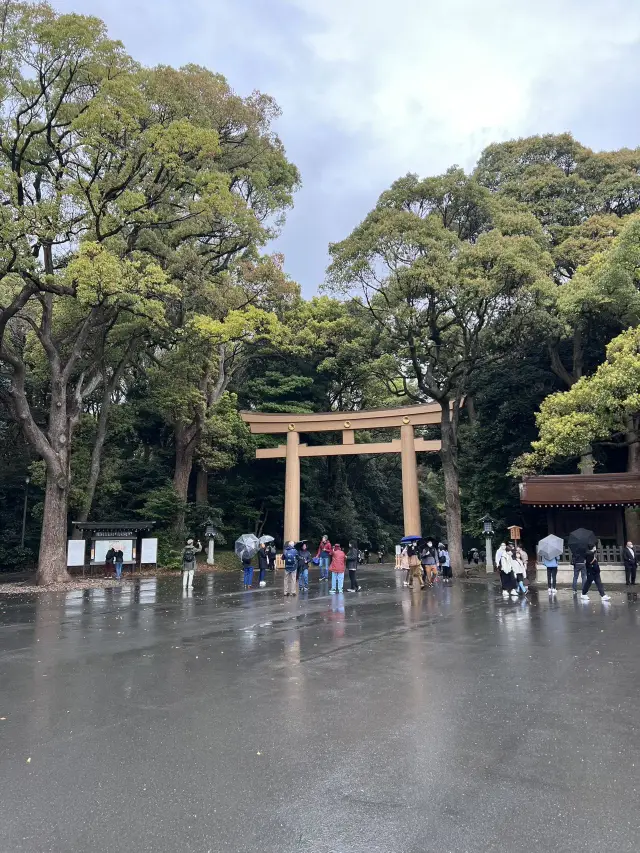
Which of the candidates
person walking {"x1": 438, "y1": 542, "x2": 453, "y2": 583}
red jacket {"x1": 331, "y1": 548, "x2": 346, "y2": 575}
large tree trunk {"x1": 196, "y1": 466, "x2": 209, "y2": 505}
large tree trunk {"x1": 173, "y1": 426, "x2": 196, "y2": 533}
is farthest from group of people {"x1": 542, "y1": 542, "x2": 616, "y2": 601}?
large tree trunk {"x1": 196, "y1": 466, "x2": 209, "y2": 505}

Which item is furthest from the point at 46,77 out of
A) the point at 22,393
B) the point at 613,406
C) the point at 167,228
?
the point at 613,406

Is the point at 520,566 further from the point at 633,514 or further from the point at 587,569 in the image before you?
the point at 633,514

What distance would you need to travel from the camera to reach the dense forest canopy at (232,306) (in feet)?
57.5

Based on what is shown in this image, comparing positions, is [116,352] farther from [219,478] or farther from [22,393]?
[219,478]

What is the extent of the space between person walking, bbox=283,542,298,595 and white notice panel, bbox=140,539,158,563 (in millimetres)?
9924

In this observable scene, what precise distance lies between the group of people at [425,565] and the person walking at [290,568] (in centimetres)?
336

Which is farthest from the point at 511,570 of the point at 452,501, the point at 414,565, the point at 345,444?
the point at 345,444

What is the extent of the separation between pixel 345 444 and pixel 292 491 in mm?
3451

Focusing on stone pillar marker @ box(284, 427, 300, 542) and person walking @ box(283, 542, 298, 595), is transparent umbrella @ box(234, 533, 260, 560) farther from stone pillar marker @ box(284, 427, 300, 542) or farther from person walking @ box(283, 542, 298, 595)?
stone pillar marker @ box(284, 427, 300, 542)

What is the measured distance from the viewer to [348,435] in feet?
96.7

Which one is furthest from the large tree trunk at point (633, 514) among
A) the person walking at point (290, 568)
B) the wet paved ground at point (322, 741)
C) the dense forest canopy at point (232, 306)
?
the wet paved ground at point (322, 741)

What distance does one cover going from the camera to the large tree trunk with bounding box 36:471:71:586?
18281 millimetres

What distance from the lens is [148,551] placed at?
2378 centimetres

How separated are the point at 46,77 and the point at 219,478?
69.1 ft
